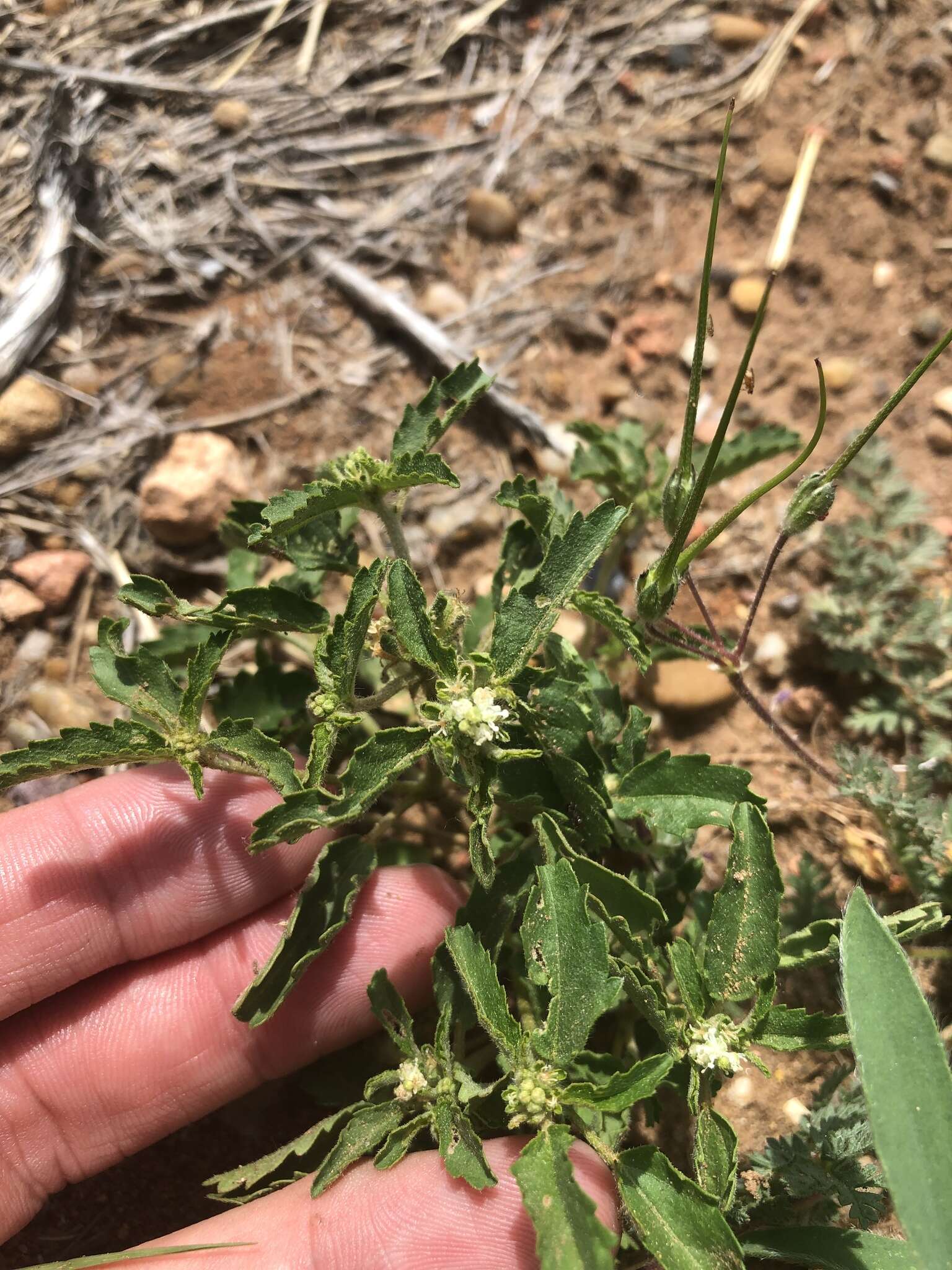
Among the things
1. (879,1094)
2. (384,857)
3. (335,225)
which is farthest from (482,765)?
(335,225)

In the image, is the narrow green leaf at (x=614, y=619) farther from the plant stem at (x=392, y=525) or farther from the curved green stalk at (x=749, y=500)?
the plant stem at (x=392, y=525)

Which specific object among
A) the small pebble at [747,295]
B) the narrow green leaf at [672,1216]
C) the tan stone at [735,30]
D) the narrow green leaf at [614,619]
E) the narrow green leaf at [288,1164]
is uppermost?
the tan stone at [735,30]

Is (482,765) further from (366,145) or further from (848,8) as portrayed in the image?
(848,8)

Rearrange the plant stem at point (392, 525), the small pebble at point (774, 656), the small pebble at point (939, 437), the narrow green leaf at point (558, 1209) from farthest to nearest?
the small pebble at point (939, 437)
the small pebble at point (774, 656)
the plant stem at point (392, 525)
the narrow green leaf at point (558, 1209)

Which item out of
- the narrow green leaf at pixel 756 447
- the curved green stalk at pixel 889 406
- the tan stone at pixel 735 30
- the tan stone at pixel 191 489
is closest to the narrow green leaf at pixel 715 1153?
the curved green stalk at pixel 889 406

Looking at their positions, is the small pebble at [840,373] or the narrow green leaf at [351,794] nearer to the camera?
the narrow green leaf at [351,794]

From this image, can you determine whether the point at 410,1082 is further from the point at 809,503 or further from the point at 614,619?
the point at 809,503
